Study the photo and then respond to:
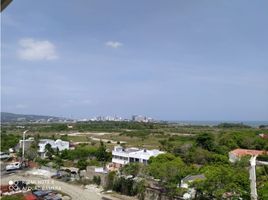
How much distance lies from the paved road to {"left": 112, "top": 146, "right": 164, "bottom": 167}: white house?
5.19 m

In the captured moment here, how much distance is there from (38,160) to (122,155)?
6886 millimetres

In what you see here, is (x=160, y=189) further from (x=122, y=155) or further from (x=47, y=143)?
(x=47, y=143)

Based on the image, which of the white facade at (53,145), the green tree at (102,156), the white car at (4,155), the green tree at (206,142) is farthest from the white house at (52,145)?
the green tree at (206,142)

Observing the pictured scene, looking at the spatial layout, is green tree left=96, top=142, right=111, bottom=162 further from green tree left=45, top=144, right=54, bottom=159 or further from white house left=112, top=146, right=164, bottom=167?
green tree left=45, top=144, right=54, bottom=159

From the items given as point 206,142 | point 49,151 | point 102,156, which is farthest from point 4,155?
point 206,142

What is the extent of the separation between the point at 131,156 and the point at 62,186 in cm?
592

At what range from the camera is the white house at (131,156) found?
867 inches

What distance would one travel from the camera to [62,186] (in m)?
18.5

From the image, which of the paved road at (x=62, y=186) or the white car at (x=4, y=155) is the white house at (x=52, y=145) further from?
the paved road at (x=62, y=186)

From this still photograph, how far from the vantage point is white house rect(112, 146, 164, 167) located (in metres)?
22.0

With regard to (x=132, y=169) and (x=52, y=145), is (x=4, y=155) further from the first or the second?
(x=132, y=169)

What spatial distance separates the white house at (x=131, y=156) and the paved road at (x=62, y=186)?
519cm

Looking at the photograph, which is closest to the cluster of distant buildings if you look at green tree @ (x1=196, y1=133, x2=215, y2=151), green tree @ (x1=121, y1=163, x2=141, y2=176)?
green tree @ (x1=196, y1=133, x2=215, y2=151)

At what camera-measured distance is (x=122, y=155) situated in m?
23.5
